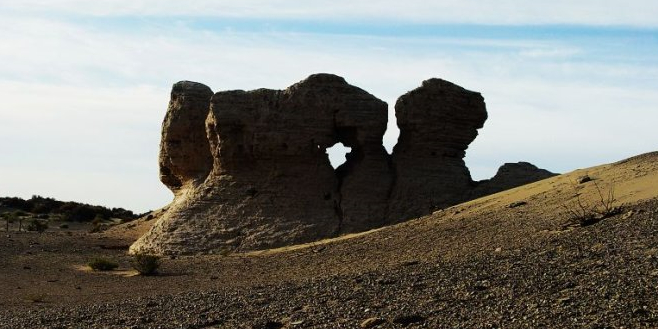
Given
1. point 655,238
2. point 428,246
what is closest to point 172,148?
point 428,246

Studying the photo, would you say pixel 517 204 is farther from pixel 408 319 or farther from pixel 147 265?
pixel 408 319

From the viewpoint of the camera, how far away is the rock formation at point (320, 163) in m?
26.5

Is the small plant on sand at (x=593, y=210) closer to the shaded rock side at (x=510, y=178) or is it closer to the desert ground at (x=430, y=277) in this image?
the desert ground at (x=430, y=277)

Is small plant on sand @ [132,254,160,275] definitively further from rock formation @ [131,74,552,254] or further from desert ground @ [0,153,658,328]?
rock formation @ [131,74,552,254]

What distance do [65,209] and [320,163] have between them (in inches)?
1405

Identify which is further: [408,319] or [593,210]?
[593,210]

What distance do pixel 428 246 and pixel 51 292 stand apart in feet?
28.0

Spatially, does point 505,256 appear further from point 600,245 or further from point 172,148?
point 172,148

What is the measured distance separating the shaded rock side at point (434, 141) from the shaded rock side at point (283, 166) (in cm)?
63

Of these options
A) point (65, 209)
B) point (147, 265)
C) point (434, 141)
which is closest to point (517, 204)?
point (434, 141)

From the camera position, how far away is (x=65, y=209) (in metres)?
58.8

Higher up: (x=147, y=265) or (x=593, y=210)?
(x=147, y=265)

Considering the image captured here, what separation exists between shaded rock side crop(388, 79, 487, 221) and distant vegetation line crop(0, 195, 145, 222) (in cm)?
2933

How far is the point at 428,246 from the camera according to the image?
19344mm
